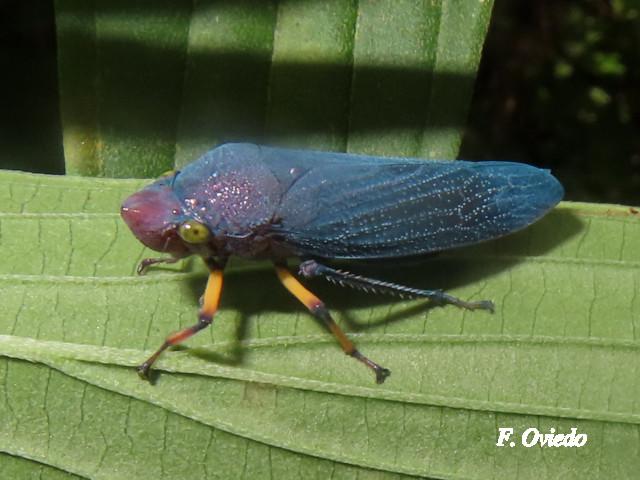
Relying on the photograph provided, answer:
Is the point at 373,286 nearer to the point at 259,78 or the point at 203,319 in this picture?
the point at 203,319

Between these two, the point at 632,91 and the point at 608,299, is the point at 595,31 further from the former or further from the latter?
the point at 608,299

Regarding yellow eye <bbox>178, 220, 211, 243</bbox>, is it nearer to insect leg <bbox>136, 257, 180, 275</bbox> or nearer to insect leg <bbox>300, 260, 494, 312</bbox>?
insect leg <bbox>136, 257, 180, 275</bbox>

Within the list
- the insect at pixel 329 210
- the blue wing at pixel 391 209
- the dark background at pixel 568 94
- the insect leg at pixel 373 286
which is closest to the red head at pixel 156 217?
the insect at pixel 329 210

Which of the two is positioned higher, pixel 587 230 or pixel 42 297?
pixel 587 230

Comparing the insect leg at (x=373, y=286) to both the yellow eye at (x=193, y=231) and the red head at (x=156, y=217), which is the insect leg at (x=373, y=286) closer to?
the yellow eye at (x=193, y=231)

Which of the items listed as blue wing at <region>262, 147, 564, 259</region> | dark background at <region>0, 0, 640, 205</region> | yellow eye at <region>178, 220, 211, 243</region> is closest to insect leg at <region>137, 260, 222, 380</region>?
yellow eye at <region>178, 220, 211, 243</region>

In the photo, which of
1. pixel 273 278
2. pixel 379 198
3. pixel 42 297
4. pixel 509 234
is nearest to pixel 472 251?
pixel 509 234
